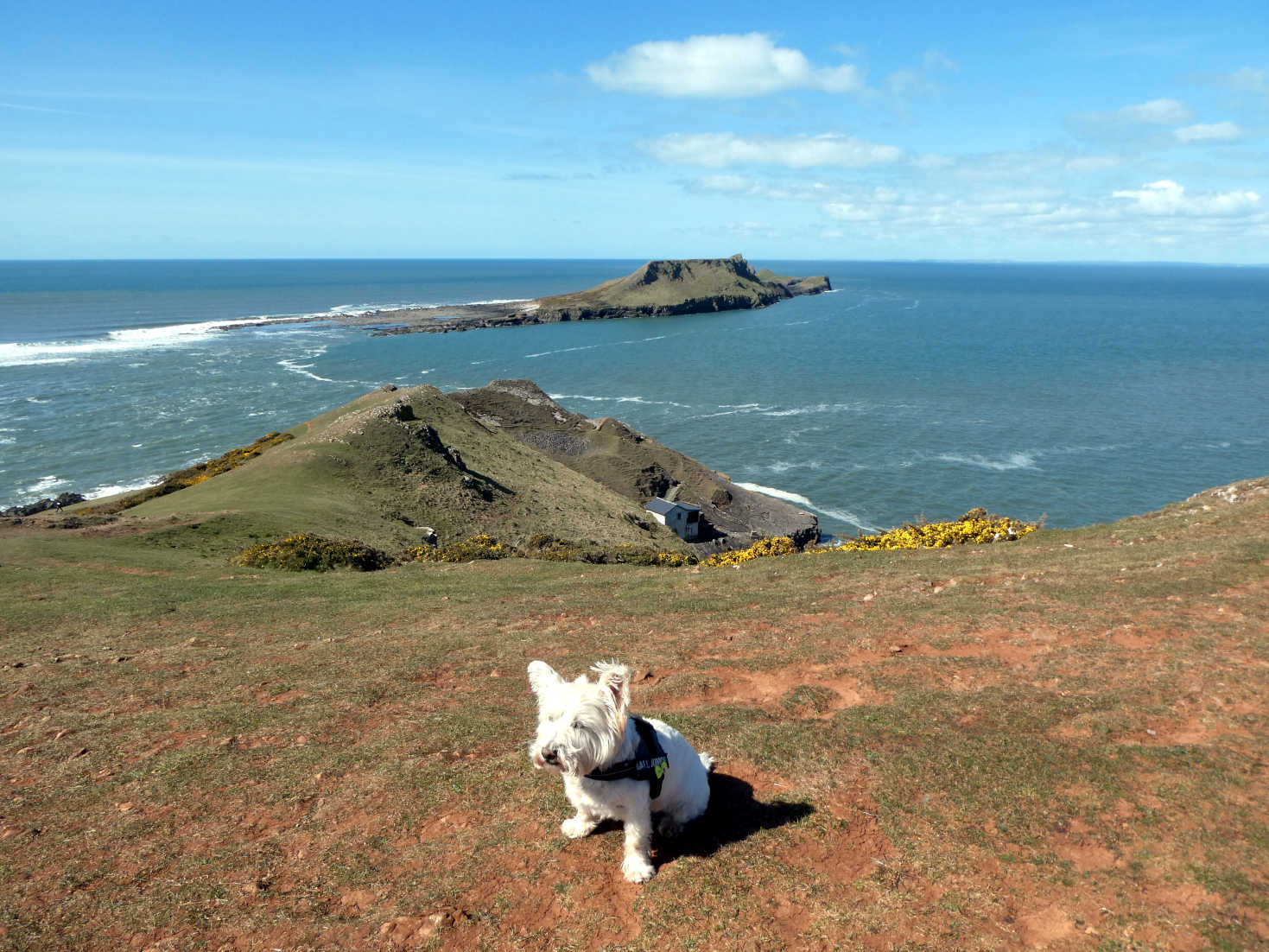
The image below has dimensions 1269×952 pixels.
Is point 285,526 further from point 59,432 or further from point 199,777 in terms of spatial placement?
point 59,432

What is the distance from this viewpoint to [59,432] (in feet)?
245

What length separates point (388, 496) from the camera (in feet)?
123

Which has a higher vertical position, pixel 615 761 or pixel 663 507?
pixel 615 761

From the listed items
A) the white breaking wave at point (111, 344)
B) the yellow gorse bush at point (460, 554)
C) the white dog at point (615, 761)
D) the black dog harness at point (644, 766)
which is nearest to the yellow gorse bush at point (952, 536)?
the yellow gorse bush at point (460, 554)

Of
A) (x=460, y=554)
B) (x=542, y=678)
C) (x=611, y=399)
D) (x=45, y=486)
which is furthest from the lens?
(x=611, y=399)

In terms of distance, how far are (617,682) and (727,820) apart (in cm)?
291

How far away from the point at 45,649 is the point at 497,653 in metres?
8.76

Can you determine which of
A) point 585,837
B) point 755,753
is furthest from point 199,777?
point 755,753

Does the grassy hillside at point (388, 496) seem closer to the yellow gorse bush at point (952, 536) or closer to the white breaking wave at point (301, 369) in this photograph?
the yellow gorse bush at point (952, 536)

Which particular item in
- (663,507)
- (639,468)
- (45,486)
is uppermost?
Result: (639,468)

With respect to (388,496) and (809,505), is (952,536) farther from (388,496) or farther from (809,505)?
(809,505)

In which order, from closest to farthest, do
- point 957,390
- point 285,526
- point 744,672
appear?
point 744,672 < point 285,526 < point 957,390

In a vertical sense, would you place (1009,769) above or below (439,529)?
above

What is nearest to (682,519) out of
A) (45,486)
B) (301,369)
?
(45,486)
